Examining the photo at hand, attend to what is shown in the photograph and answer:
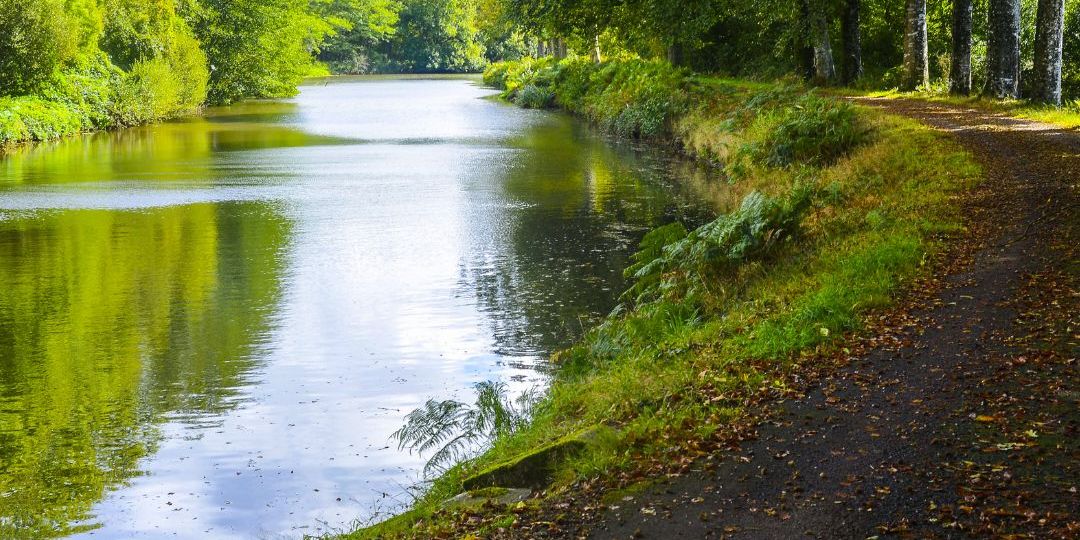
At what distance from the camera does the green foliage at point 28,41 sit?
36.5 meters

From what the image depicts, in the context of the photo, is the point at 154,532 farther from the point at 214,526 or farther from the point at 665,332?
the point at 665,332

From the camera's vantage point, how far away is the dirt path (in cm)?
544

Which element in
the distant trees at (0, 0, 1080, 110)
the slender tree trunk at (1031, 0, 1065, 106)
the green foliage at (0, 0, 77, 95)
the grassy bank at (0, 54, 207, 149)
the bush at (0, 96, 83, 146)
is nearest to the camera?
the slender tree trunk at (1031, 0, 1065, 106)

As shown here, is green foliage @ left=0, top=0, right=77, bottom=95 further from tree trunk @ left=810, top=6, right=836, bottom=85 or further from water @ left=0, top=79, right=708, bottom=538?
tree trunk @ left=810, top=6, right=836, bottom=85

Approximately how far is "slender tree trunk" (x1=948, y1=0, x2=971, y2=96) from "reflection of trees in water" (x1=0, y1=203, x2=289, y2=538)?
1482cm

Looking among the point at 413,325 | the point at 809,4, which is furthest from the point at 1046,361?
the point at 809,4

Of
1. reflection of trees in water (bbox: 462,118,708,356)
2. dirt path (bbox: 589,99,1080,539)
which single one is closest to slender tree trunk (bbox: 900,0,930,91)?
reflection of trees in water (bbox: 462,118,708,356)

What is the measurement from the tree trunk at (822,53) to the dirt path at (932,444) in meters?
23.2

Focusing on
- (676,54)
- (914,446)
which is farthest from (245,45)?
(914,446)

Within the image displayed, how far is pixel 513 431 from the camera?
899 cm

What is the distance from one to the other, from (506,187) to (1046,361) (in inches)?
713

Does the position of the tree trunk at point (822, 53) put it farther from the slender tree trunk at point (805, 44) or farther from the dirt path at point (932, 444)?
the dirt path at point (932, 444)

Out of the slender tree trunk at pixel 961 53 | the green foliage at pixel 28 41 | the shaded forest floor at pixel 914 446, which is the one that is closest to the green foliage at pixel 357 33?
the green foliage at pixel 28 41

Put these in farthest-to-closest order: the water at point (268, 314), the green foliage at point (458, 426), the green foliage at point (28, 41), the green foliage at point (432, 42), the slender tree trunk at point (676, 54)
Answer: the green foliage at point (432, 42) → the slender tree trunk at point (676, 54) → the green foliage at point (28, 41) → the green foliage at point (458, 426) → the water at point (268, 314)
